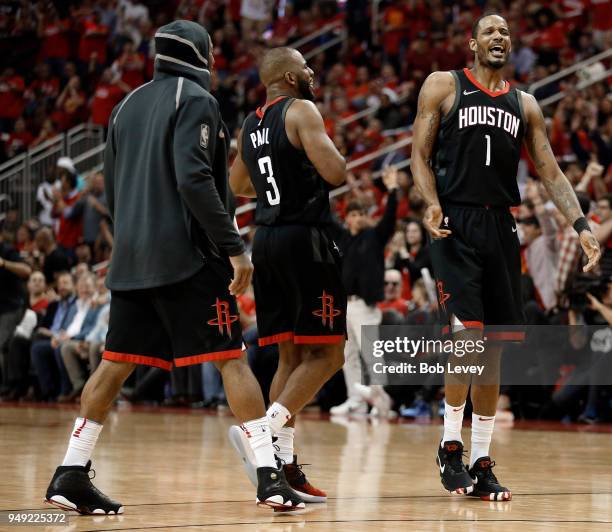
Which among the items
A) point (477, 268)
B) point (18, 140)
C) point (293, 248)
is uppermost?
point (18, 140)

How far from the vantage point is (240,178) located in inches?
260

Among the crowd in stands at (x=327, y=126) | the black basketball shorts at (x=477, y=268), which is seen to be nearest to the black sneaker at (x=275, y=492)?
the black basketball shorts at (x=477, y=268)

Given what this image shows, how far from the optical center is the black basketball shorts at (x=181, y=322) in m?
5.18

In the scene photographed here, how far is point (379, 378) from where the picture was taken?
1209cm

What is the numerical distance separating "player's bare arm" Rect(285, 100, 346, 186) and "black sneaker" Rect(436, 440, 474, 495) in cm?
145

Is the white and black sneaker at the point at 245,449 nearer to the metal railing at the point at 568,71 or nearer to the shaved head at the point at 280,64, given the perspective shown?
the shaved head at the point at 280,64

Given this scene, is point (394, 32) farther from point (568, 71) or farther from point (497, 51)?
point (497, 51)

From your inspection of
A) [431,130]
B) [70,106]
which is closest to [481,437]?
[431,130]

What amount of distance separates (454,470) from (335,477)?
3.36 ft

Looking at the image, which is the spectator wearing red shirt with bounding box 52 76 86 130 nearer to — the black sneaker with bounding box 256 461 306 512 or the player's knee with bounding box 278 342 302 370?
the player's knee with bounding box 278 342 302 370

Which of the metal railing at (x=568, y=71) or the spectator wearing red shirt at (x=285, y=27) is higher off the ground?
the spectator wearing red shirt at (x=285, y=27)

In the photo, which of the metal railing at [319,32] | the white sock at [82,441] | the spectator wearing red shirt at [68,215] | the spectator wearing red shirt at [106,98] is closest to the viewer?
the white sock at [82,441]

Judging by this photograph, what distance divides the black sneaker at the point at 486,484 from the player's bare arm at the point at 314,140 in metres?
1.58

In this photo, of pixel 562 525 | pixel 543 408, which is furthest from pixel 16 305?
pixel 562 525
